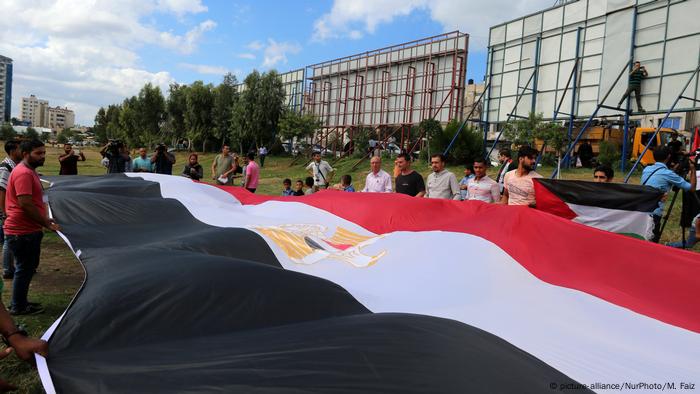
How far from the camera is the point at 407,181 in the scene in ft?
22.0

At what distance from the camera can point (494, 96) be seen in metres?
19.3

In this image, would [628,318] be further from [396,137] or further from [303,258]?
[396,137]

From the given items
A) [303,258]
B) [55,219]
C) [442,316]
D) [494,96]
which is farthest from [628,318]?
[494,96]

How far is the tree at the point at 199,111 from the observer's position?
37188 mm

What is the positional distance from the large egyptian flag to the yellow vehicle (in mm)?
13066

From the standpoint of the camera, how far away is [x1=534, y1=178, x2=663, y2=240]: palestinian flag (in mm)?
5332

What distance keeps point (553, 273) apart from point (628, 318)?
689mm

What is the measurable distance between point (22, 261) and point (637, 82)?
1460 centimetres

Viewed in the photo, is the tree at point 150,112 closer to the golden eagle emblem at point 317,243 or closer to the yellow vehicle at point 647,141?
the yellow vehicle at point 647,141

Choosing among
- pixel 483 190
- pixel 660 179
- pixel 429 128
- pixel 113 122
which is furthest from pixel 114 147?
pixel 113 122

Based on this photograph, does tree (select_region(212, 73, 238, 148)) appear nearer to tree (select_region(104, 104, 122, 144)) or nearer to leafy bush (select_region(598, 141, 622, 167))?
tree (select_region(104, 104, 122, 144))

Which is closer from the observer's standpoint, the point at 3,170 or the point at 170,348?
the point at 170,348

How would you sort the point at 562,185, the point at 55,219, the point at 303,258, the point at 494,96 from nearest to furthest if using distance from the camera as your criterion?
the point at 303,258, the point at 55,219, the point at 562,185, the point at 494,96

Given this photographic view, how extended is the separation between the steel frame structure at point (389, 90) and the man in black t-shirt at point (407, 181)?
59.9 ft
